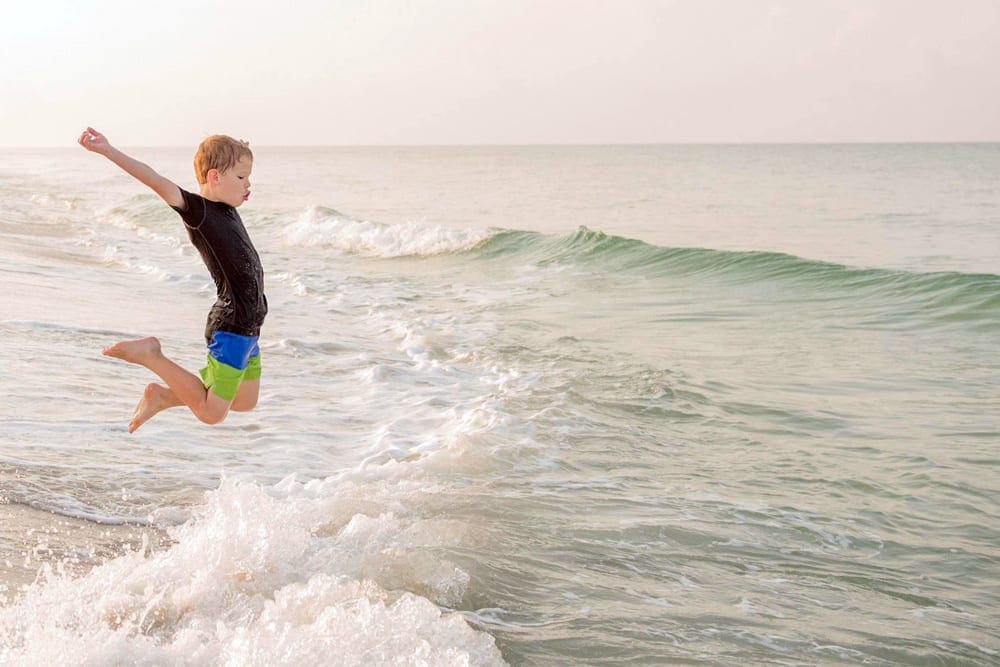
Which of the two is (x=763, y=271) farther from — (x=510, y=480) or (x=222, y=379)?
(x=222, y=379)

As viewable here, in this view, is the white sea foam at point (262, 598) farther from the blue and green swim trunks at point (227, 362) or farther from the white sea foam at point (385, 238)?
the white sea foam at point (385, 238)

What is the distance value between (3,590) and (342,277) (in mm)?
14595

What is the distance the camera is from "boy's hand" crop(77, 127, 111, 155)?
4.62m

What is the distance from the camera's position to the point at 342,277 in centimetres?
1902

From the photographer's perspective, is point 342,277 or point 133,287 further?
point 342,277

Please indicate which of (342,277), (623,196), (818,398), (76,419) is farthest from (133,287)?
(623,196)

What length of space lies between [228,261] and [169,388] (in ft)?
2.91

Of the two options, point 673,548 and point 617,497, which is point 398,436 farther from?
point 673,548

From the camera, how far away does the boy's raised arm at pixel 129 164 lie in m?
4.64

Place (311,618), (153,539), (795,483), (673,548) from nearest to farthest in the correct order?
(311,618), (153,539), (673,548), (795,483)

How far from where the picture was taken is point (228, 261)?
5223 mm

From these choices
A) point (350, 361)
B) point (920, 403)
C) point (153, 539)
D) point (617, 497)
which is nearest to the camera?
point (153, 539)

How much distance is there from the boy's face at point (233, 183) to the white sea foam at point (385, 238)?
1908 centimetres

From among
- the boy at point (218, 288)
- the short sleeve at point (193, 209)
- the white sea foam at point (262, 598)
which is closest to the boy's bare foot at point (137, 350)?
the boy at point (218, 288)
